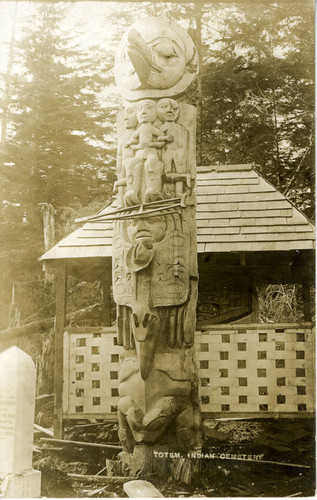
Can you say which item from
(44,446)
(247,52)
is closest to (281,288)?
(247,52)

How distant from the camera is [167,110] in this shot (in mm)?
5055

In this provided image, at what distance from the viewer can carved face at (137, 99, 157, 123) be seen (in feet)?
16.5

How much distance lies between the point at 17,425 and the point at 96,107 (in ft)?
10.1

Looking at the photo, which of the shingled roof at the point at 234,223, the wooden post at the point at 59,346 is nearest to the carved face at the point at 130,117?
the shingled roof at the point at 234,223

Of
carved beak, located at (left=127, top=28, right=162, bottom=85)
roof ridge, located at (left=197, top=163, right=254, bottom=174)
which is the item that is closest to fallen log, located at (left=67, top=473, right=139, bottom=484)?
roof ridge, located at (left=197, top=163, right=254, bottom=174)

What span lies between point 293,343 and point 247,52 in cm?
277

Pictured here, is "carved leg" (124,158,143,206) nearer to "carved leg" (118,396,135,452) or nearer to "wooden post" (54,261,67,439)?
"wooden post" (54,261,67,439)

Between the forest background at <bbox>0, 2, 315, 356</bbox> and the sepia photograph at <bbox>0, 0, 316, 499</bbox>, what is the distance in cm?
2

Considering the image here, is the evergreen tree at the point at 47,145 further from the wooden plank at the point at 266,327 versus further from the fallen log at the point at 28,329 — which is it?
the wooden plank at the point at 266,327

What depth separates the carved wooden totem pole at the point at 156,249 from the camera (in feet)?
15.5

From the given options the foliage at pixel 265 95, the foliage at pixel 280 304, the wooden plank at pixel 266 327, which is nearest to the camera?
the wooden plank at pixel 266 327

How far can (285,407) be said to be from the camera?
5125 millimetres

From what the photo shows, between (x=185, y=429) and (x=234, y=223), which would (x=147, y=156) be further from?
(x=185, y=429)

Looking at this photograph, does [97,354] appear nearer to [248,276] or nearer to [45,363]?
[45,363]
